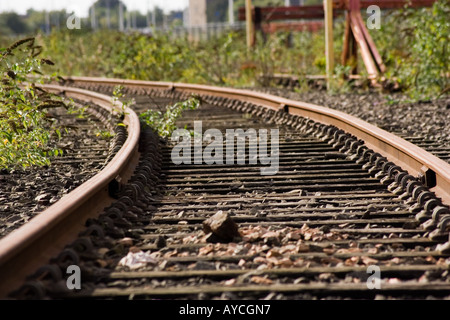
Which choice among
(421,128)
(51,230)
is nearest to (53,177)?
(51,230)

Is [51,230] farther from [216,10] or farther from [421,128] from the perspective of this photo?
[216,10]

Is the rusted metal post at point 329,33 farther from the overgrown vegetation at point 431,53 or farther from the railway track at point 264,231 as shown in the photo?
the railway track at point 264,231

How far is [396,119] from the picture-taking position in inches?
317

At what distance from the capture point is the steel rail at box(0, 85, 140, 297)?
277 cm

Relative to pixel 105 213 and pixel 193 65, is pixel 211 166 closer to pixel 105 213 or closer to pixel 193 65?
pixel 105 213

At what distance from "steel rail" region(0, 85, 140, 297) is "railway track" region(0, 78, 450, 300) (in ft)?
0.04

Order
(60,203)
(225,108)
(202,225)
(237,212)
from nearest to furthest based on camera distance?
1. (60,203)
2. (202,225)
3. (237,212)
4. (225,108)

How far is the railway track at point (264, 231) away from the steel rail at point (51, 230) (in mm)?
12

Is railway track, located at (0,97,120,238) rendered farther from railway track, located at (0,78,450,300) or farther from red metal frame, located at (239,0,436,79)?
red metal frame, located at (239,0,436,79)

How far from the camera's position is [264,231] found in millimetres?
3707

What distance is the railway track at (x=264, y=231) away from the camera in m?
2.85

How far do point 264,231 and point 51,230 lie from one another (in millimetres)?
1092

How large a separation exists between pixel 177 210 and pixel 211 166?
1.44m
